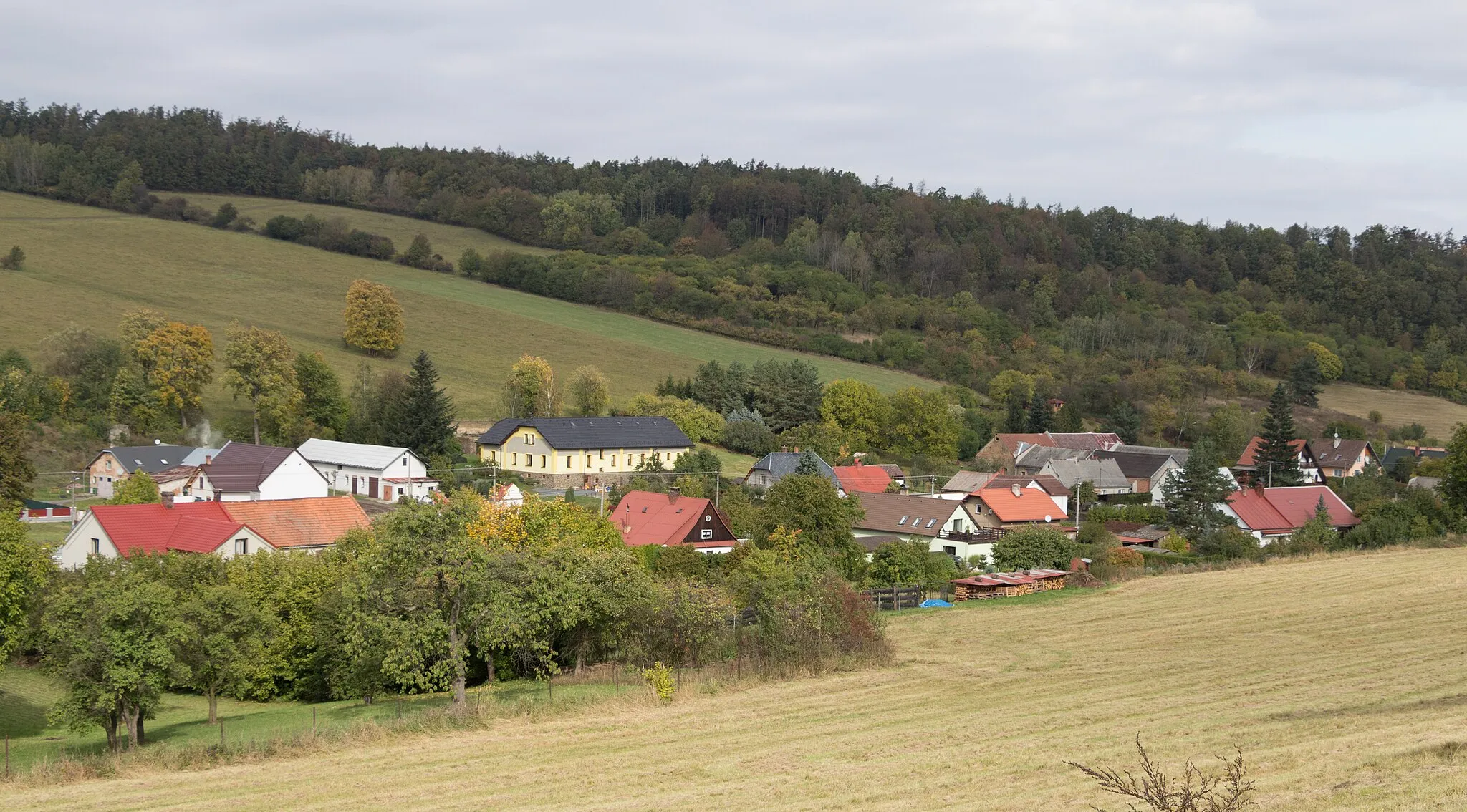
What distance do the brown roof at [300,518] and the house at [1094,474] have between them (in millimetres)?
44055

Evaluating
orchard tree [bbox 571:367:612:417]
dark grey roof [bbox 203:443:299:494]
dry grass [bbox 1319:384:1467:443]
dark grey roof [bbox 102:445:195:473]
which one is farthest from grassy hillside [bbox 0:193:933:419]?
dry grass [bbox 1319:384:1467:443]

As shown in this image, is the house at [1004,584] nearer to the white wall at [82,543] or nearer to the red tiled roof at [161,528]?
the red tiled roof at [161,528]

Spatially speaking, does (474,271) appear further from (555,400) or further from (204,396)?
(204,396)

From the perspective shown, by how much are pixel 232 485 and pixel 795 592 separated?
33.3m

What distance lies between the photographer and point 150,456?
59.2 m

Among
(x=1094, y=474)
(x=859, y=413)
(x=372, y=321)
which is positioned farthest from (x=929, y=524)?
(x=372, y=321)

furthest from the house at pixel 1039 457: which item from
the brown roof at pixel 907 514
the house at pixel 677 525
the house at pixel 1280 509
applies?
the house at pixel 677 525

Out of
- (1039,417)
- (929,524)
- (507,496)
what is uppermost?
(1039,417)

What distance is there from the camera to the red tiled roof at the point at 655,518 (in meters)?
47.8

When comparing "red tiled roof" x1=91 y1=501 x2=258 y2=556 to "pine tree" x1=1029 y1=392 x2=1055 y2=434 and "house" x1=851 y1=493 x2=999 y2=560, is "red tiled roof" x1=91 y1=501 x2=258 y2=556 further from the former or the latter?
"pine tree" x1=1029 y1=392 x2=1055 y2=434

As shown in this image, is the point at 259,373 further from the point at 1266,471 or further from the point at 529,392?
the point at 1266,471

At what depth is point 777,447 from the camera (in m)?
78.3

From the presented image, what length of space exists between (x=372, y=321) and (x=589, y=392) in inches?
693

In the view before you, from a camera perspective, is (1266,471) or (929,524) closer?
(929,524)
